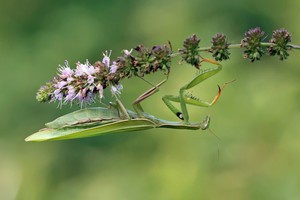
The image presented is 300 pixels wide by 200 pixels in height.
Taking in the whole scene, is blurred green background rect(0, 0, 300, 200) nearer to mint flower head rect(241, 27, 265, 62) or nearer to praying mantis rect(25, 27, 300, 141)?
praying mantis rect(25, 27, 300, 141)

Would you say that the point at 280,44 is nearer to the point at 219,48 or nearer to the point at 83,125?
the point at 219,48

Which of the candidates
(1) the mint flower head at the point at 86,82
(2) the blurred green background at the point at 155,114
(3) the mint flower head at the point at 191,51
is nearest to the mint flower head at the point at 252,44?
(3) the mint flower head at the point at 191,51

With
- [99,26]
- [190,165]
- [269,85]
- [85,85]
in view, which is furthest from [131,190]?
[85,85]

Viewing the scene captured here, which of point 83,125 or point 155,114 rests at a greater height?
point 155,114

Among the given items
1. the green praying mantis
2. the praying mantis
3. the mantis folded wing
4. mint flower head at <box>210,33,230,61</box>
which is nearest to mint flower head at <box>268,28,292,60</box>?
the praying mantis

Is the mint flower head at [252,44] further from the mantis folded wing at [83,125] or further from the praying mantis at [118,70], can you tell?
the mantis folded wing at [83,125]

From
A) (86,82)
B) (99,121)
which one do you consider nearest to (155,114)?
(99,121)
